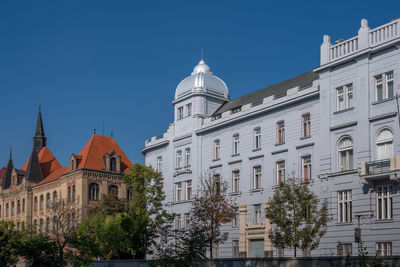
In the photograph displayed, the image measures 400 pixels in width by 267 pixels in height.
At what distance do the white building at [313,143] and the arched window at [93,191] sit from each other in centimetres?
2518

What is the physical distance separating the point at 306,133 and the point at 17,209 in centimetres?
7003

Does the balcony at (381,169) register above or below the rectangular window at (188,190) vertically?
above

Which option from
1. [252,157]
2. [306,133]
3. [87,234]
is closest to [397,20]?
[306,133]

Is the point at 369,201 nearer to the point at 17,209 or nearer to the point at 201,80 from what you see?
the point at 201,80

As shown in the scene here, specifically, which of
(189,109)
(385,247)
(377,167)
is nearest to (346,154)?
(377,167)

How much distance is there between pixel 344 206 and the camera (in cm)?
4156

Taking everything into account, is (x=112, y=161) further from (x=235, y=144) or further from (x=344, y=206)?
(x=344, y=206)

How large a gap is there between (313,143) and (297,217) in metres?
7.22

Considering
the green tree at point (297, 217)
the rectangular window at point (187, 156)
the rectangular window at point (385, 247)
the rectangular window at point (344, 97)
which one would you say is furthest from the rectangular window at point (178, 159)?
the rectangular window at point (385, 247)

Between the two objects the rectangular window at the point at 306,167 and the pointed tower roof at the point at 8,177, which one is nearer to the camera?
the rectangular window at the point at 306,167

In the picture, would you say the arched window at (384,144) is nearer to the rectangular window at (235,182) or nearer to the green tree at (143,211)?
the rectangular window at (235,182)

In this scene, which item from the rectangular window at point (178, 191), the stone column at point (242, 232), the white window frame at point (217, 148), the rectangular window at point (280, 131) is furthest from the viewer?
the rectangular window at point (178, 191)

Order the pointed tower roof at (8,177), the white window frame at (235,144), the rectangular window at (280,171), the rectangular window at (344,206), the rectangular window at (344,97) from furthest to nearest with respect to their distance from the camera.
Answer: the pointed tower roof at (8,177)
the white window frame at (235,144)
the rectangular window at (280,171)
the rectangular window at (344,97)
the rectangular window at (344,206)

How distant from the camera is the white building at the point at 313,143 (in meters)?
39.2
